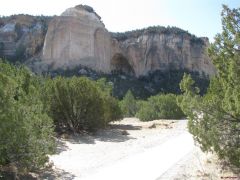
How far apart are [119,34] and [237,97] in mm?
82437

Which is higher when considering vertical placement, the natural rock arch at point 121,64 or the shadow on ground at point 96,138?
the natural rock arch at point 121,64

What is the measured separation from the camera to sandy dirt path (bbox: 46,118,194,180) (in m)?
10.0

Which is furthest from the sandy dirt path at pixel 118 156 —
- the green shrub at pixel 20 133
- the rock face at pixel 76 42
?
the rock face at pixel 76 42

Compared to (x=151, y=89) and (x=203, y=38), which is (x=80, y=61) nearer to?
(x=151, y=89)

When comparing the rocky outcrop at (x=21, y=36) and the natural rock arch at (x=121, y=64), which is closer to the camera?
the rocky outcrop at (x=21, y=36)

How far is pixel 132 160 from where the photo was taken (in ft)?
38.5

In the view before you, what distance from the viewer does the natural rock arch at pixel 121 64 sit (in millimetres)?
83113

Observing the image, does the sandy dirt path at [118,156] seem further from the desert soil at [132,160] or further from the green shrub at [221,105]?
the green shrub at [221,105]

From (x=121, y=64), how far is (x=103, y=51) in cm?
707

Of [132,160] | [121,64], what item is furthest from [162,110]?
[121,64]

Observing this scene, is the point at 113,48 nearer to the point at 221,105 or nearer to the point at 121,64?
the point at 121,64

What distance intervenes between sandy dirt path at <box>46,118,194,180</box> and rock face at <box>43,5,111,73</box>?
5582 cm

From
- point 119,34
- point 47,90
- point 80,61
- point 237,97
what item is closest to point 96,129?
point 47,90

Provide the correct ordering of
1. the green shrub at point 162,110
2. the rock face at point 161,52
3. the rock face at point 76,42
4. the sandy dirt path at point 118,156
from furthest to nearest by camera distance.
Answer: the rock face at point 161,52
the rock face at point 76,42
the green shrub at point 162,110
the sandy dirt path at point 118,156
